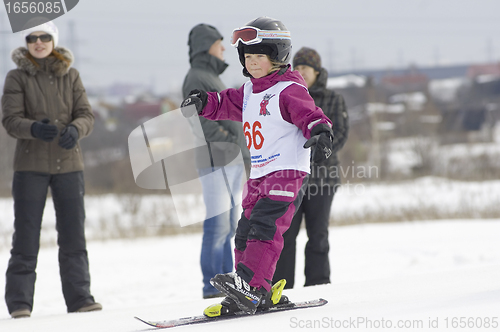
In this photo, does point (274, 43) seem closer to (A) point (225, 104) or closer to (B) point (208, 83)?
(A) point (225, 104)

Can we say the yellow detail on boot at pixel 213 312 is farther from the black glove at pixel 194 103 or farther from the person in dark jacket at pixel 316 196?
the person in dark jacket at pixel 316 196

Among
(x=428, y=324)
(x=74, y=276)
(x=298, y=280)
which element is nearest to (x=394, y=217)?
(x=298, y=280)

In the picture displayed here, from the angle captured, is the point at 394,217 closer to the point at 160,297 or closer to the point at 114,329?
the point at 160,297

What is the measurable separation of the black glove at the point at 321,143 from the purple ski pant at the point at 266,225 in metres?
0.30

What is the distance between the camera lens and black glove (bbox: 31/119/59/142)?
3.30 m

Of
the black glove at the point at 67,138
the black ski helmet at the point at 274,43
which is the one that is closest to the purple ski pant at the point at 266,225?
the black ski helmet at the point at 274,43

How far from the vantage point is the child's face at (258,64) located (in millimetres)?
2750

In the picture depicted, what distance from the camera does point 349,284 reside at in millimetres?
3537

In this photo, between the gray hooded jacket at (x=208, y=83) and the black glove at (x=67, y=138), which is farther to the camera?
the gray hooded jacket at (x=208, y=83)

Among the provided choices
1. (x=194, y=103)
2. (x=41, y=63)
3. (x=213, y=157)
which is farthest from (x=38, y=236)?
(x=194, y=103)

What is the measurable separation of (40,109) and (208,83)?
1170 mm

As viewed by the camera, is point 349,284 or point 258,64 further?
point 349,284

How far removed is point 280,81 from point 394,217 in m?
7.82

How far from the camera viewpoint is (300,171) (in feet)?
8.93
